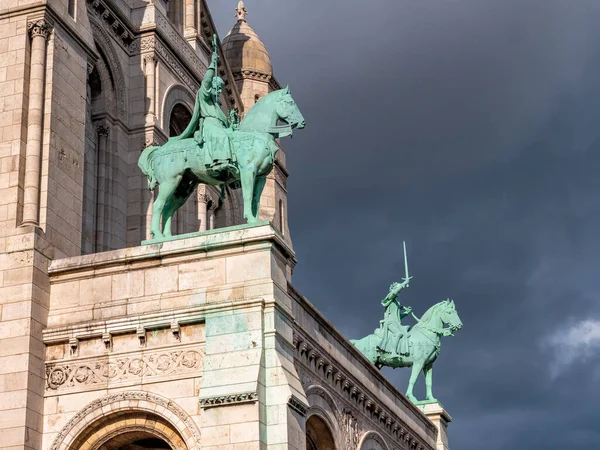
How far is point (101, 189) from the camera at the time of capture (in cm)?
3609

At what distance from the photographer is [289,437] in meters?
26.1

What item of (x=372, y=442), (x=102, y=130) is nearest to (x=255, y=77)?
(x=102, y=130)

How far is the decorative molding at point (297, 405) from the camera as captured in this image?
2645 cm

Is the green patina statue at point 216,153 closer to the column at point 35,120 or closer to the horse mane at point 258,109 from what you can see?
the horse mane at point 258,109

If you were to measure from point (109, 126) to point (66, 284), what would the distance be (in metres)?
9.27

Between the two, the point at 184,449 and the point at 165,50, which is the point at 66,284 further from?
the point at 165,50

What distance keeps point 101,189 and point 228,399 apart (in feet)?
39.5

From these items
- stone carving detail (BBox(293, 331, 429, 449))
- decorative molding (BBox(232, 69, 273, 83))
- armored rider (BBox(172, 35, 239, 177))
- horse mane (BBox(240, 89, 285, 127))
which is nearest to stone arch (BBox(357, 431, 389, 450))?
stone carving detail (BBox(293, 331, 429, 449))

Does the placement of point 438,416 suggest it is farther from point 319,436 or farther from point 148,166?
point 148,166

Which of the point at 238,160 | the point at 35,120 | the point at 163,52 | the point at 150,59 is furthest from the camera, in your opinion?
the point at 163,52

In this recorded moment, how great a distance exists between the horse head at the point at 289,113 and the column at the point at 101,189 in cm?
790

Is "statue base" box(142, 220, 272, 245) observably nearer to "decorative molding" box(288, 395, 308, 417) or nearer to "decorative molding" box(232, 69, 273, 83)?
"decorative molding" box(288, 395, 308, 417)

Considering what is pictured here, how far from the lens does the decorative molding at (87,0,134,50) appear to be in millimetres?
37156

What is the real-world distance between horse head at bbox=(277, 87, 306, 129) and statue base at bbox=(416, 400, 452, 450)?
17.6 m
